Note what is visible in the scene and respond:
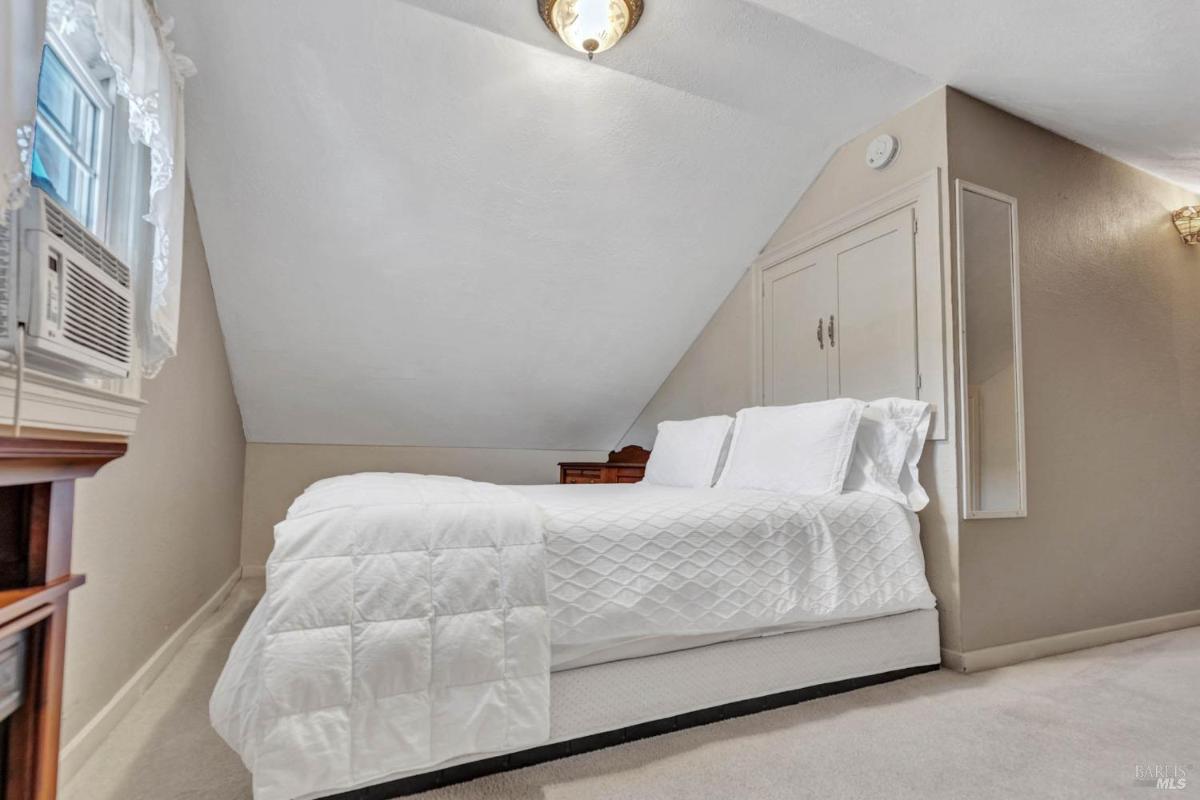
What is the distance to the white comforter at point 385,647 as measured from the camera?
1.18 metres

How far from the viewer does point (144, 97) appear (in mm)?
1469

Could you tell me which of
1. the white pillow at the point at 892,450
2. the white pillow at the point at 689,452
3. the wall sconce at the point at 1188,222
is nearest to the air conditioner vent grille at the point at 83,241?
the white pillow at the point at 689,452

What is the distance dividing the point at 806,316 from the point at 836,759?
215 cm

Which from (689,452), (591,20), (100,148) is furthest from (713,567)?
(100,148)

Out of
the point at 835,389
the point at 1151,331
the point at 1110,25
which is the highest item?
the point at 1110,25

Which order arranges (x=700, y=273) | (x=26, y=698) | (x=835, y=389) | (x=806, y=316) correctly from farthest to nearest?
1. (x=700, y=273)
2. (x=806, y=316)
3. (x=835, y=389)
4. (x=26, y=698)

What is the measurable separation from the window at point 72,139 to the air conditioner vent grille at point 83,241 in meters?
0.22

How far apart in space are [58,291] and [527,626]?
1121 mm

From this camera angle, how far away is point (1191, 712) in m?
1.83

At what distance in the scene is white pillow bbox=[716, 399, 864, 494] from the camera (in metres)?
2.23

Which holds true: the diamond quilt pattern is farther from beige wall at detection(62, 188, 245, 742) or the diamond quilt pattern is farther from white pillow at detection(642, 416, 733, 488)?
beige wall at detection(62, 188, 245, 742)

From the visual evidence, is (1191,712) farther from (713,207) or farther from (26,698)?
(26,698)

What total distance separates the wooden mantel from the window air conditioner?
0.70ft

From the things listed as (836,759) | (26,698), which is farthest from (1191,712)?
(26,698)
